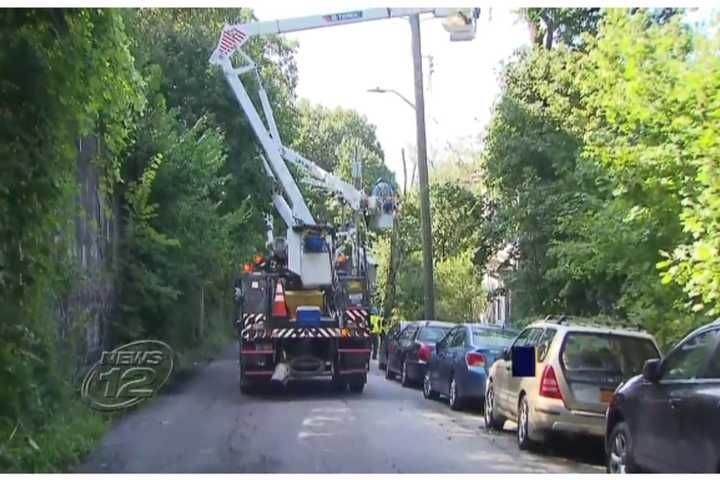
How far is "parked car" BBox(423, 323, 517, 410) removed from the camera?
15.9 m

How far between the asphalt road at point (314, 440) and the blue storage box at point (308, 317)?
Result: 1287 mm

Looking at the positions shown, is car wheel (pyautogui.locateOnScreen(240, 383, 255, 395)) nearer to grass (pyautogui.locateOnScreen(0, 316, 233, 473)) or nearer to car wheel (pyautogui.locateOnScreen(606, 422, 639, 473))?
grass (pyautogui.locateOnScreen(0, 316, 233, 473))

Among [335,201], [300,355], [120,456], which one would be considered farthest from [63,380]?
[335,201]

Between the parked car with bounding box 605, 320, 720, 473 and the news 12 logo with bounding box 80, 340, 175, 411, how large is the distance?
26.0 ft

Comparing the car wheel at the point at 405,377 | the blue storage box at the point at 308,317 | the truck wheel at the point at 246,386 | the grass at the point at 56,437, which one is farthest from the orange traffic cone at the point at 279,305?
the car wheel at the point at 405,377

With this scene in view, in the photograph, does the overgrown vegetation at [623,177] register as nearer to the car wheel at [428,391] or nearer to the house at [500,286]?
the house at [500,286]

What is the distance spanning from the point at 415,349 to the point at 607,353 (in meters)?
9.44

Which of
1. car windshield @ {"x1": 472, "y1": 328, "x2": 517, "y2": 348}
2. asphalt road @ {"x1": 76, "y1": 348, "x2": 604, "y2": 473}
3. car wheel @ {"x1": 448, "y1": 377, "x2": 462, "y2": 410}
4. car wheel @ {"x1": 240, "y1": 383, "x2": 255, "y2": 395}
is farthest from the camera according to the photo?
car wheel @ {"x1": 240, "y1": 383, "x2": 255, "y2": 395}

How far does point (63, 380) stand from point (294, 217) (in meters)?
8.07

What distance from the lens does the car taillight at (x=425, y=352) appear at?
1958 cm

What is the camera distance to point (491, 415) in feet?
45.5

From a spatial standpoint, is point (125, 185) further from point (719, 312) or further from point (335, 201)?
point (719, 312)

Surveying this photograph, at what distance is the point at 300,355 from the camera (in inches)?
716

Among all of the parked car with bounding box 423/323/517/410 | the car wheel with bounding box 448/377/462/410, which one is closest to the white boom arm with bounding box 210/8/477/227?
the parked car with bounding box 423/323/517/410
